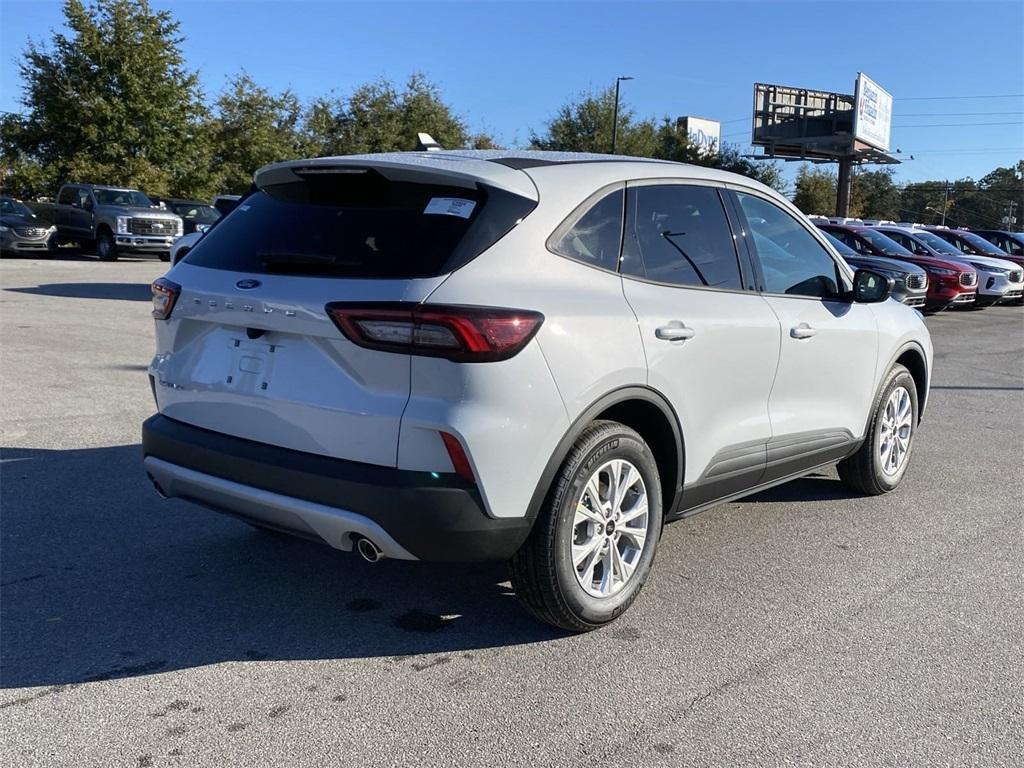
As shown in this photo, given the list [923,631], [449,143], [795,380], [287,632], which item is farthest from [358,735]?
[449,143]

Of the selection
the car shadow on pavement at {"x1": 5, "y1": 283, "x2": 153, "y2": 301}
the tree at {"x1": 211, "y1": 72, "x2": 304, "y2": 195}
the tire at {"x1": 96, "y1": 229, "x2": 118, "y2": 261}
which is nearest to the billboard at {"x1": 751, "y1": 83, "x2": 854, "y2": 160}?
the tree at {"x1": 211, "y1": 72, "x2": 304, "y2": 195}

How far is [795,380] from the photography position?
190 inches

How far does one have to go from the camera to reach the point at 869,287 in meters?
5.37

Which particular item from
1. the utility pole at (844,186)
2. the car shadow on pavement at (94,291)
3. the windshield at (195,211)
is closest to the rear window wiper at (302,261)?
the car shadow on pavement at (94,291)

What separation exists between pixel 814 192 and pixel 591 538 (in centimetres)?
6926

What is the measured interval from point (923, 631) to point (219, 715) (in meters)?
2.74

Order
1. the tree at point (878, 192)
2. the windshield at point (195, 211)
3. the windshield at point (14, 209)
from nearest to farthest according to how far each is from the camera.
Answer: the windshield at point (14, 209) → the windshield at point (195, 211) → the tree at point (878, 192)

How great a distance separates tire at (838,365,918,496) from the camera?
18.7ft

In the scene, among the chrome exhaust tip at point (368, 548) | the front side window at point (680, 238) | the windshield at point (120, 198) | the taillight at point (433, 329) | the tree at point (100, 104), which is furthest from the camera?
the tree at point (100, 104)

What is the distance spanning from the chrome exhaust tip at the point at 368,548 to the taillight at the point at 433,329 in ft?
2.21

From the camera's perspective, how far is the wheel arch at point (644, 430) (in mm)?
3471

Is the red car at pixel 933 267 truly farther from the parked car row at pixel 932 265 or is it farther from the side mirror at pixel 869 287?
the side mirror at pixel 869 287

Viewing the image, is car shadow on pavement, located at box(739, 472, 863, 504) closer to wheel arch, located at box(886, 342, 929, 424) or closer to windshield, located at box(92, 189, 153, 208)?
wheel arch, located at box(886, 342, 929, 424)

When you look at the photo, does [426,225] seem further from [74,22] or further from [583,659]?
[74,22]
